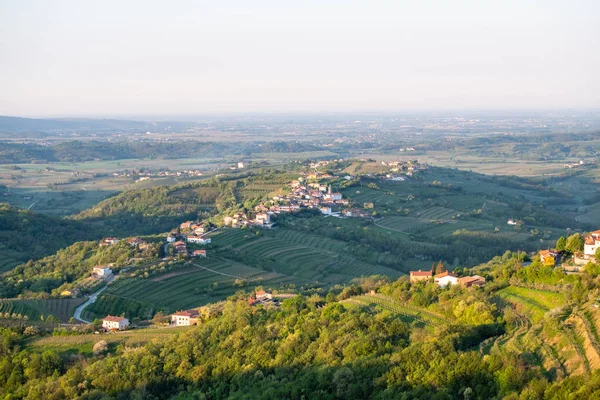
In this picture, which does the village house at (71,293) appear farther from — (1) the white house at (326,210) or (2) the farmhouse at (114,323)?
(1) the white house at (326,210)

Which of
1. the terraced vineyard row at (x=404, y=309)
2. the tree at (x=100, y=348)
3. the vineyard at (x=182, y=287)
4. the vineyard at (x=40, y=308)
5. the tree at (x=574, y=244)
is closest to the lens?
the terraced vineyard row at (x=404, y=309)

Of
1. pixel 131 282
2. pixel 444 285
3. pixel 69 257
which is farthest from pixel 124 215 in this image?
pixel 444 285

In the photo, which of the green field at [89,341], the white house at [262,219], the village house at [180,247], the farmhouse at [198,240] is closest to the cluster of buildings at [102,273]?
the village house at [180,247]

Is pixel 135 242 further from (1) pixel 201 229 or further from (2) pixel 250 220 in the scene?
(2) pixel 250 220

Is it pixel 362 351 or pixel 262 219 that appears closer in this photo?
pixel 362 351

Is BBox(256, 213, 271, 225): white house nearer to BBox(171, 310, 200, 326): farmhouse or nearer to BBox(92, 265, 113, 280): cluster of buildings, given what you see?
BBox(92, 265, 113, 280): cluster of buildings

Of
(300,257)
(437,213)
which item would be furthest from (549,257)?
(437,213)

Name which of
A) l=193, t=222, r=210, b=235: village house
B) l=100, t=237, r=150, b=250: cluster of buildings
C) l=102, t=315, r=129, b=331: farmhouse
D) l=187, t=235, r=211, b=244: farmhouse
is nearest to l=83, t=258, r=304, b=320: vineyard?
l=102, t=315, r=129, b=331: farmhouse
